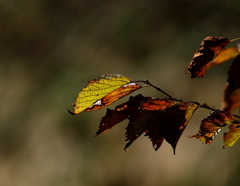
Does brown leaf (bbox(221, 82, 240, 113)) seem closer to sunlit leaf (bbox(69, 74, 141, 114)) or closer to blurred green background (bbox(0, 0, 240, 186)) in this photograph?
sunlit leaf (bbox(69, 74, 141, 114))

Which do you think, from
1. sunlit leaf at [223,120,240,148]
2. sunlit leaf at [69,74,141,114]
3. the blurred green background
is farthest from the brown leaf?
the blurred green background

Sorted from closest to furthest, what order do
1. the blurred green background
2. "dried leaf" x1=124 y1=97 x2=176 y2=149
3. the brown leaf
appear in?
1. "dried leaf" x1=124 y1=97 x2=176 y2=149
2. the brown leaf
3. the blurred green background

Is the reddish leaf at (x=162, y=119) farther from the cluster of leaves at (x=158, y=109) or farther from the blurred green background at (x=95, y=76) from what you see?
the blurred green background at (x=95, y=76)

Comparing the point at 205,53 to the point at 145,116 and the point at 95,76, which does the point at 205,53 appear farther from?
the point at 95,76

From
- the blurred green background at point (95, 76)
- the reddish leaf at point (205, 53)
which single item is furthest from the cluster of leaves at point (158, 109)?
the blurred green background at point (95, 76)

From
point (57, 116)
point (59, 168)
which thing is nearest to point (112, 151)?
point (59, 168)

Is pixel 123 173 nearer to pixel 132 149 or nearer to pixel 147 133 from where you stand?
pixel 132 149

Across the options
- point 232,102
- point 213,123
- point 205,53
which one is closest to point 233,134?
point 213,123
